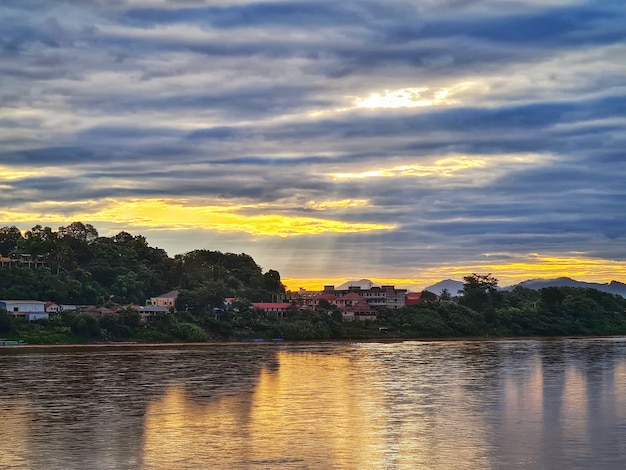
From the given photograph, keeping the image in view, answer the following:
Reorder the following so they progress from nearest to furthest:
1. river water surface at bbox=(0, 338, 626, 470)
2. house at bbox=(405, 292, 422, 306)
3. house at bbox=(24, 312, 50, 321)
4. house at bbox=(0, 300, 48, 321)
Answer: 1. river water surface at bbox=(0, 338, 626, 470)
2. house at bbox=(24, 312, 50, 321)
3. house at bbox=(0, 300, 48, 321)
4. house at bbox=(405, 292, 422, 306)

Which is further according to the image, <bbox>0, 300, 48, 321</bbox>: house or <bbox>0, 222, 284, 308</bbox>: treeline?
<bbox>0, 222, 284, 308</bbox>: treeline

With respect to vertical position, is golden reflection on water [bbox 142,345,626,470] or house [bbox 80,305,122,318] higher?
house [bbox 80,305,122,318]

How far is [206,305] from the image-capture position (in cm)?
10869

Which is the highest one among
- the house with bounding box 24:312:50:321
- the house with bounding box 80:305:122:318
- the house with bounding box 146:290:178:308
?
the house with bounding box 146:290:178:308

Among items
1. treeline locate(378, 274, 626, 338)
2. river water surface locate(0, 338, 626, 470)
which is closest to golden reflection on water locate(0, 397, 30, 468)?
river water surface locate(0, 338, 626, 470)

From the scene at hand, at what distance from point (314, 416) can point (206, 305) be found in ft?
258

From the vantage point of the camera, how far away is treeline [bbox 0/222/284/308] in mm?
106500

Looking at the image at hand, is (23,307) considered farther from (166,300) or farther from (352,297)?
(352,297)

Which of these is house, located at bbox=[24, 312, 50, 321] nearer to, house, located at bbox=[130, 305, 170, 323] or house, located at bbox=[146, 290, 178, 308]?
house, located at bbox=[130, 305, 170, 323]

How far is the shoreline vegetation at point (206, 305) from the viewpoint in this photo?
96688mm

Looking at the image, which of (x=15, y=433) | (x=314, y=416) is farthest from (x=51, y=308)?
(x=314, y=416)

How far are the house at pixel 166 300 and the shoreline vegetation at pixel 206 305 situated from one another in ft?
6.83

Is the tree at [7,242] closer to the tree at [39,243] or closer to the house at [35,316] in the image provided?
the tree at [39,243]

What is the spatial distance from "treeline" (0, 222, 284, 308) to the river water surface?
48575mm
